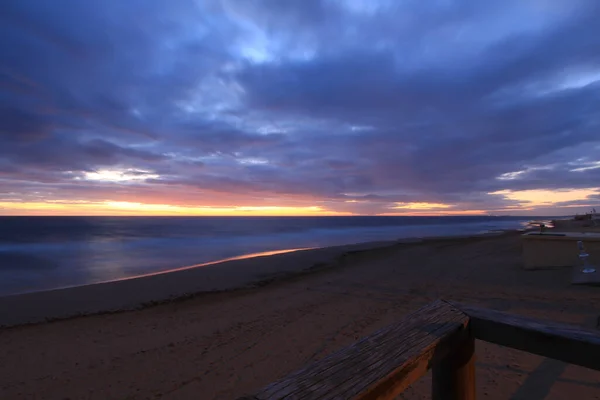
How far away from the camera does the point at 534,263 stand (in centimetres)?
1120

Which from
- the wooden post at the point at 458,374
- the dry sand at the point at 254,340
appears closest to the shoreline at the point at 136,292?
the dry sand at the point at 254,340

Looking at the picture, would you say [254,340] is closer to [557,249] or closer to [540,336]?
[540,336]

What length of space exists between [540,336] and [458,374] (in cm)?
41

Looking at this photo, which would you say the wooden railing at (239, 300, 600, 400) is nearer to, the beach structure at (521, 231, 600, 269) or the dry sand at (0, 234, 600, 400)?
the dry sand at (0, 234, 600, 400)

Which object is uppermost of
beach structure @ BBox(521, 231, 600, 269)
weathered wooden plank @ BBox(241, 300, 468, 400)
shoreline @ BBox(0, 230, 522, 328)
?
weathered wooden plank @ BBox(241, 300, 468, 400)

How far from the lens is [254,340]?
6281mm

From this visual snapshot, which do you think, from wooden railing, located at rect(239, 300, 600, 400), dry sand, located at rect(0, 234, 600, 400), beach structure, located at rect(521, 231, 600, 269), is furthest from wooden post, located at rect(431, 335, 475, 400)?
beach structure, located at rect(521, 231, 600, 269)

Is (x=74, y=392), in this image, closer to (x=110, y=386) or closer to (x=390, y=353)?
(x=110, y=386)

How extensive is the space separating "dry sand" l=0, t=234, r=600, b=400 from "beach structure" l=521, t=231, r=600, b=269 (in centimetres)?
53

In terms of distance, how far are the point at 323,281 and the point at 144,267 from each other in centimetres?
1303

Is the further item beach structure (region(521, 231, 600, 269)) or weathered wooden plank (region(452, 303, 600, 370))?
beach structure (region(521, 231, 600, 269))

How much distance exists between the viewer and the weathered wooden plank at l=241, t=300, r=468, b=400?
1065 mm

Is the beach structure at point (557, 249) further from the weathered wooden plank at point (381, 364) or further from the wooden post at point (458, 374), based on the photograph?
the weathered wooden plank at point (381, 364)

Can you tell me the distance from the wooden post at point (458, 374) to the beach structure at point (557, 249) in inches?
448
